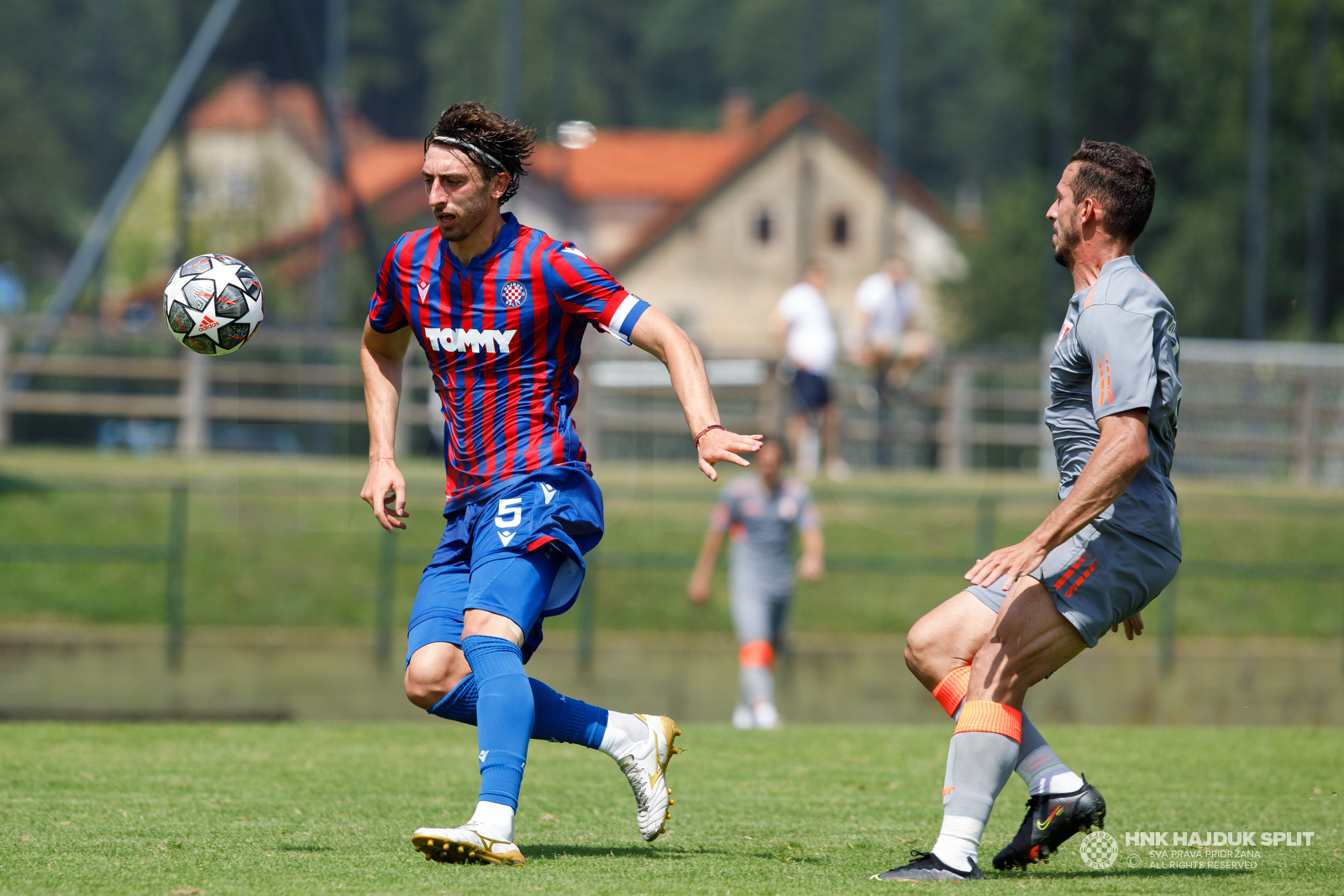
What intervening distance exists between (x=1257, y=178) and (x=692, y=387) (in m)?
21.8

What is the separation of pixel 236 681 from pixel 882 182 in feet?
46.2

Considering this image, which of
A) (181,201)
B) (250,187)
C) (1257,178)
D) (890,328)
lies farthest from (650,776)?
(1257,178)

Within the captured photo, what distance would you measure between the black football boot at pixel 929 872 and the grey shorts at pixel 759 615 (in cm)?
702

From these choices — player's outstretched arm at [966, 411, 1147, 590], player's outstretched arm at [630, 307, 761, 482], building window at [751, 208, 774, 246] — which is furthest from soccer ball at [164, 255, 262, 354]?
building window at [751, 208, 774, 246]

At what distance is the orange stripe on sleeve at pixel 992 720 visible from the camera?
4152mm

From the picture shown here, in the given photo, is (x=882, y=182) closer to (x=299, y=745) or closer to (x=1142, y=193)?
(x=299, y=745)

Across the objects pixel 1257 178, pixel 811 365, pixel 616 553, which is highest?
pixel 1257 178

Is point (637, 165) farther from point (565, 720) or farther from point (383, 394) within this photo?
point (565, 720)

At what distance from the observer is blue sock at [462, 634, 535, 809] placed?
166 inches

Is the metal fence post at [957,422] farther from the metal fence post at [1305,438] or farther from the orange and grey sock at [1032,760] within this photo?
the orange and grey sock at [1032,760]

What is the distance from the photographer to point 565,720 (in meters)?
4.70

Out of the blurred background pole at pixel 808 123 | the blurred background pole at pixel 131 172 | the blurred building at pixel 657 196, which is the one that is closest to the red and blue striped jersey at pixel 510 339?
the blurred background pole at pixel 131 172

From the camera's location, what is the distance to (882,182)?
2328cm

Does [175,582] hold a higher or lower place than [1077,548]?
lower
